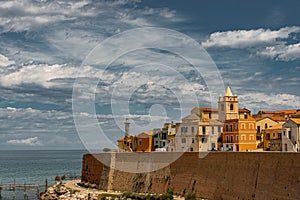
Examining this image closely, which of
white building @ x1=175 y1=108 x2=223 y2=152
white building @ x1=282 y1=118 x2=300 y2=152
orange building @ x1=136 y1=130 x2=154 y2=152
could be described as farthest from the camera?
orange building @ x1=136 y1=130 x2=154 y2=152

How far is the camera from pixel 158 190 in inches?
2015

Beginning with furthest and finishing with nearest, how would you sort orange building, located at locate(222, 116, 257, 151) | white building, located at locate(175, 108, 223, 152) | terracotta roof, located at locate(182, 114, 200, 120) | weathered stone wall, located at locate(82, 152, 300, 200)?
terracotta roof, located at locate(182, 114, 200, 120)
white building, located at locate(175, 108, 223, 152)
orange building, located at locate(222, 116, 257, 151)
weathered stone wall, located at locate(82, 152, 300, 200)

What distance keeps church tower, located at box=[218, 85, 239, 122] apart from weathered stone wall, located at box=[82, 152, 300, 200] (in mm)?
16318

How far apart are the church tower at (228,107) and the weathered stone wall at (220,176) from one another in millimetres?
16318

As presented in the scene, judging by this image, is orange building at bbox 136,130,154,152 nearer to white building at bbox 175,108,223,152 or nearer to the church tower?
white building at bbox 175,108,223,152

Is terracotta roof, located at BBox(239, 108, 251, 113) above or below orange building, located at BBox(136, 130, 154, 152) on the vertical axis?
above

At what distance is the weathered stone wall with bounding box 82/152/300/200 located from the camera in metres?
34.5

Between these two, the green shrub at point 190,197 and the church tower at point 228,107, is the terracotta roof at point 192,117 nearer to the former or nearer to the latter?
the church tower at point 228,107

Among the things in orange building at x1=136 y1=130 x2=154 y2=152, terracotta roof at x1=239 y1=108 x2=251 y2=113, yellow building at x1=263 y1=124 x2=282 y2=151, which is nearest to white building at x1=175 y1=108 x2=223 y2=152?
yellow building at x1=263 y1=124 x2=282 y2=151

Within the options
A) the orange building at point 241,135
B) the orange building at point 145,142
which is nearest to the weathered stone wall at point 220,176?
the orange building at point 145,142

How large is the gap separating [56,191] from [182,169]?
20.0 m

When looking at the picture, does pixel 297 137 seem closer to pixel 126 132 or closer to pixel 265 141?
pixel 265 141

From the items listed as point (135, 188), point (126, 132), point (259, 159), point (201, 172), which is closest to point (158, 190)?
point (135, 188)

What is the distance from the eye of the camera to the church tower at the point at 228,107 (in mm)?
65125
